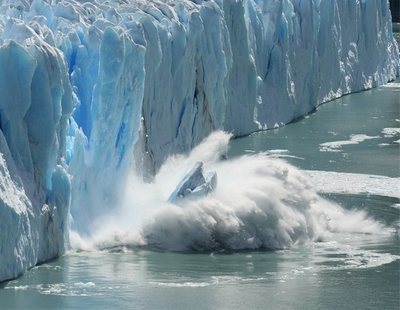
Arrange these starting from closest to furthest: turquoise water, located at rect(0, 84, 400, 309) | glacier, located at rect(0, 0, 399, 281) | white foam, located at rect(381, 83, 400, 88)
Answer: turquoise water, located at rect(0, 84, 400, 309) → glacier, located at rect(0, 0, 399, 281) → white foam, located at rect(381, 83, 400, 88)

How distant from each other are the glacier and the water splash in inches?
11.0

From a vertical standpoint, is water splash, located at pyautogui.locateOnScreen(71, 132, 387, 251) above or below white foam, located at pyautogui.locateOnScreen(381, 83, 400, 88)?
below

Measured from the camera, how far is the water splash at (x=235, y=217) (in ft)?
44.9

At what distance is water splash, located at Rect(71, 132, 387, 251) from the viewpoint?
13.7 m

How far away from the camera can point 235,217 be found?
14047 mm

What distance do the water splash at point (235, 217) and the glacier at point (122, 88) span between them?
0.28 metres

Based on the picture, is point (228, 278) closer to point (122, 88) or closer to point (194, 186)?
point (194, 186)

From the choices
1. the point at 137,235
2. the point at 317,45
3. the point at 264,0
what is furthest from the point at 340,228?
the point at 317,45

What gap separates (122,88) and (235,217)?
180 centimetres

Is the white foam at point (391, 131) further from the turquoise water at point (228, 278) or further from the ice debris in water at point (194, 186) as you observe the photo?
the ice debris in water at point (194, 186)

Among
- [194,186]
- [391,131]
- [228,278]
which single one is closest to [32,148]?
[228,278]

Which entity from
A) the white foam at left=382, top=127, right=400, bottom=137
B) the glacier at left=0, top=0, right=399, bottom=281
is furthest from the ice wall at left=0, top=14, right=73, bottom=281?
the white foam at left=382, top=127, right=400, bottom=137

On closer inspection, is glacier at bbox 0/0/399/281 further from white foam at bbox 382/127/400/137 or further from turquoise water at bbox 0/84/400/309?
white foam at bbox 382/127/400/137

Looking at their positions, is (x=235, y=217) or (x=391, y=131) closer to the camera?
(x=235, y=217)
